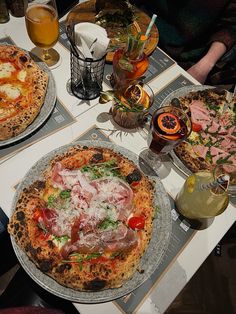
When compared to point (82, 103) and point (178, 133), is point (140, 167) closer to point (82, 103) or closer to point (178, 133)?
point (178, 133)

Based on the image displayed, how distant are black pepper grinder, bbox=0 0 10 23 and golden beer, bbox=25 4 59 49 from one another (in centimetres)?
28

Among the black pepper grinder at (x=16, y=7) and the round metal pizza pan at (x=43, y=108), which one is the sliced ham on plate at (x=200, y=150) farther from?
the black pepper grinder at (x=16, y=7)

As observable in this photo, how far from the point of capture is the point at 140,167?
1394 mm

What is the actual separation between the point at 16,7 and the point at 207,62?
1141 millimetres

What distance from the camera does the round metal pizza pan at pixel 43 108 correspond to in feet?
4.53

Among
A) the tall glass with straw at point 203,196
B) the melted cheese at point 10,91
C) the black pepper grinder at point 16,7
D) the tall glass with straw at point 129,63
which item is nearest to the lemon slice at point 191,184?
the tall glass with straw at point 203,196

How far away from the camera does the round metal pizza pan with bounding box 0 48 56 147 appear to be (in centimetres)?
138

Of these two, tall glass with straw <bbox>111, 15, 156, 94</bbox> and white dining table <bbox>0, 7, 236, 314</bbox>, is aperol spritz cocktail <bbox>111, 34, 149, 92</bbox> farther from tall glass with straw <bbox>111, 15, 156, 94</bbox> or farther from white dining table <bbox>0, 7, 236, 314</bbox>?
white dining table <bbox>0, 7, 236, 314</bbox>

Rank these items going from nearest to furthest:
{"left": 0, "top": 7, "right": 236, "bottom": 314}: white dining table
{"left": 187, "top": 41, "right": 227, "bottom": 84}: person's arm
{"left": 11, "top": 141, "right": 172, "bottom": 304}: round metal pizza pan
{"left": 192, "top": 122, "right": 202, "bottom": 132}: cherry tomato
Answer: {"left": 11, "top": 141, "right": 172, "bottom": 304}: round metal pizza pan < {"left": 0, "top": 7, "right": 236, "bottom": 314}: white dining table < {"left": 192, "top": 122, "right": 202, "bottom": 132}: cherry tomato < {"left": 187, "top": 41, "right": 227, "bottom": 84}: person's arm

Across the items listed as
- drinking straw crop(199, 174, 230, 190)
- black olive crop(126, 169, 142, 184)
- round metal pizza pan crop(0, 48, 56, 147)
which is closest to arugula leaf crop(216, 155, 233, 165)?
drinking straw crop(199, 174, 230, 190)

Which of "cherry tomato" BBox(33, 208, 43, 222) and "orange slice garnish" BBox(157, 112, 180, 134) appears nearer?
"cherry tomato" BBox(33, 208, 43, 222)

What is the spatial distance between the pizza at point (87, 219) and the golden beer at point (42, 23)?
21.9 inches

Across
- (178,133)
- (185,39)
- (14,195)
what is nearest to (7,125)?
(14,195)

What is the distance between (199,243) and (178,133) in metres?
0.45
